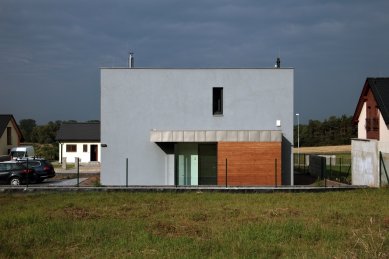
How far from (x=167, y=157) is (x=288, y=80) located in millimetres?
7409

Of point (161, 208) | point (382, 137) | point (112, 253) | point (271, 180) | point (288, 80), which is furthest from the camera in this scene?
point (382, 137)

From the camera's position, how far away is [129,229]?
12336mm

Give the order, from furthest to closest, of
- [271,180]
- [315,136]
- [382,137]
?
[315,136]
[382,137]
[271,180]

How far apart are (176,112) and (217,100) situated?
225cm

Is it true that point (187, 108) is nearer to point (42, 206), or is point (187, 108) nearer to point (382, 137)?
point (42, 206)

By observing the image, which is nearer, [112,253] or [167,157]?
[112,253]

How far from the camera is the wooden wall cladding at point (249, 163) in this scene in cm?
2473

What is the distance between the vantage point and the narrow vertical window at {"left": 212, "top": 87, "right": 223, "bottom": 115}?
26927 mm

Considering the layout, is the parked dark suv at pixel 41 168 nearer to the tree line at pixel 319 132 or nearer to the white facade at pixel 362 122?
the white facade at pixel 362 122

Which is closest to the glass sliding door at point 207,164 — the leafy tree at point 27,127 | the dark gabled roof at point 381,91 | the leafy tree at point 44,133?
the dark gabled roof at point 381,91

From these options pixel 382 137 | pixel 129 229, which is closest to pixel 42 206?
pixel 129 229

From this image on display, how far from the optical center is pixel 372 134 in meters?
43.3

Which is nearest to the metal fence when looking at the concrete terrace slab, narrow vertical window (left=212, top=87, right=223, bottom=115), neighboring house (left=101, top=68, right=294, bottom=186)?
the concrete terrace slab

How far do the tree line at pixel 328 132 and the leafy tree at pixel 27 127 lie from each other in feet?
162
